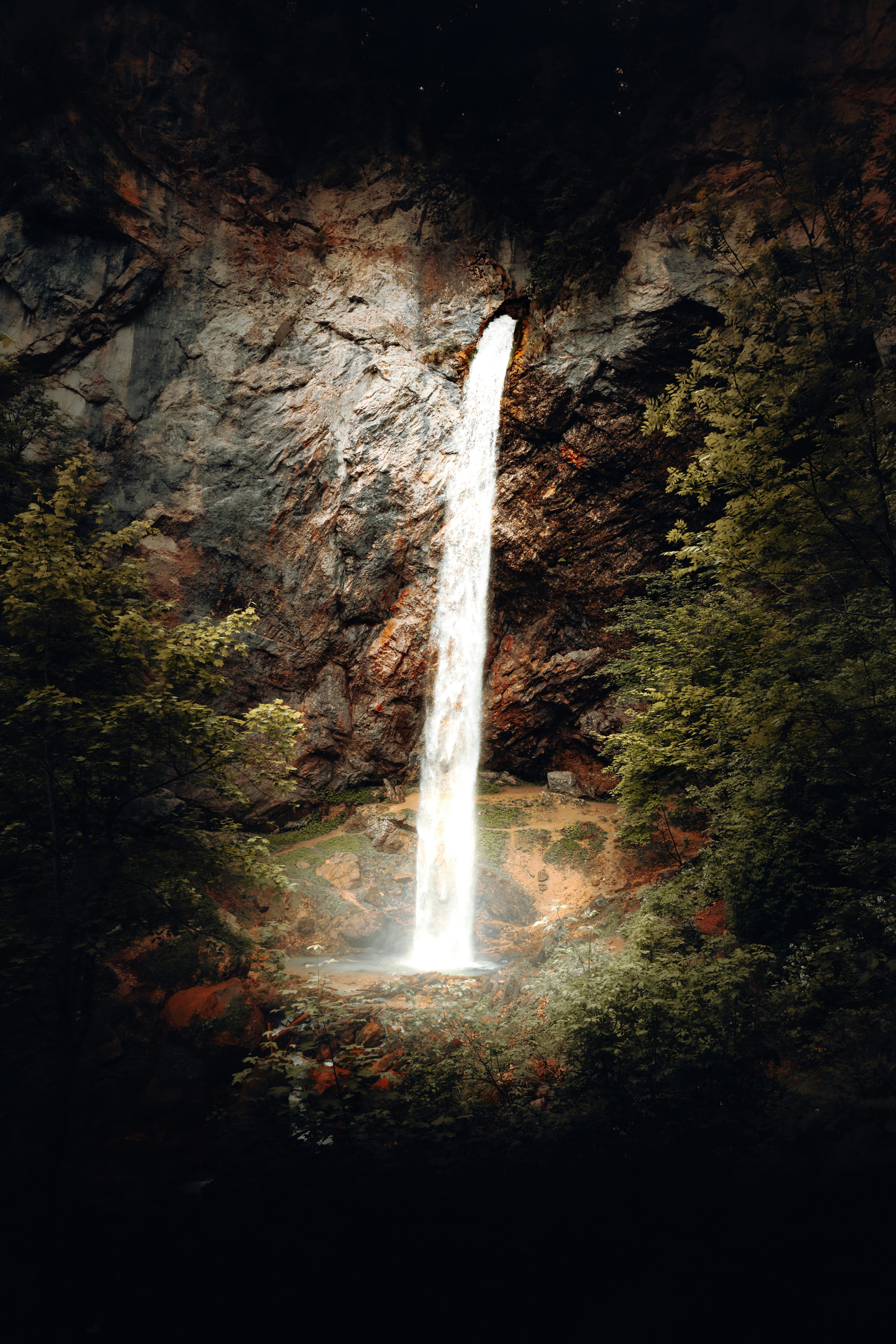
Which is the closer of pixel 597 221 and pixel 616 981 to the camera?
pixel 616 981

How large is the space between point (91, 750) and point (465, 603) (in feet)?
42.7

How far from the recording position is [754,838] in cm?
707

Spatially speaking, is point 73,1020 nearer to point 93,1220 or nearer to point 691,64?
point 93,1220

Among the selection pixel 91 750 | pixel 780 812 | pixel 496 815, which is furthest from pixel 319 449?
pixel 780 812

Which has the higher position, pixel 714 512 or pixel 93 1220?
pixel 714 512

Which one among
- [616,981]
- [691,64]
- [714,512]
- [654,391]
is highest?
[691,64]

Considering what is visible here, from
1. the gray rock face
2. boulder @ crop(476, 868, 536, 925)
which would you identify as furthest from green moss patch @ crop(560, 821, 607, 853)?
the gray rock face

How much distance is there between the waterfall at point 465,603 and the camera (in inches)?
656

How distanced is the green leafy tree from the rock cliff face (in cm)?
1097

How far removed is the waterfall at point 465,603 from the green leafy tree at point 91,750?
10.3 meters

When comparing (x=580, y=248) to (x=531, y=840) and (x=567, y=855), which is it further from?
(x=567, y=855)

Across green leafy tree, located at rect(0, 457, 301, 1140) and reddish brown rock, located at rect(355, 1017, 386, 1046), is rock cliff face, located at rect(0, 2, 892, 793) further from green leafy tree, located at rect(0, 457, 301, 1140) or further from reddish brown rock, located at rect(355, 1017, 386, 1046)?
green leafy tree, located at rect(0, 457, 301, 1140)

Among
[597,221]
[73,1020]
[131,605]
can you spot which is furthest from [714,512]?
[73,1020]

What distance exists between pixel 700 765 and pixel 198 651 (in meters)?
7.73
